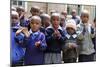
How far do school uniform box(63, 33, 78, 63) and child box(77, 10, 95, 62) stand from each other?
0.05 meters

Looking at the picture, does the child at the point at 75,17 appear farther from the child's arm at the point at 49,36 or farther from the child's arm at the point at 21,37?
Answer: the child's arm at the point at 21,37

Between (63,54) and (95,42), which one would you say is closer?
(63,54)

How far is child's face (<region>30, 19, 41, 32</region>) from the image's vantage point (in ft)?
4.74

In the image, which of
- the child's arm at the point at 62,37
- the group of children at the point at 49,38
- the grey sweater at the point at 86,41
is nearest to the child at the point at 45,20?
the group of children at the point at 49,38

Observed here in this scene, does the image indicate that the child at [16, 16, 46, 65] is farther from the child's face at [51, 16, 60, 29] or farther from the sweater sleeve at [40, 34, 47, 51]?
the child's face at [51, 16, 60, 29]

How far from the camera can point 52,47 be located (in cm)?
150

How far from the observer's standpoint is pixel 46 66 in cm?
148

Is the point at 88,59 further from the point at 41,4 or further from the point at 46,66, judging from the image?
the point at 41,4

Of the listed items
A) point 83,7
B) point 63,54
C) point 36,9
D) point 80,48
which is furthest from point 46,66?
point 83,7

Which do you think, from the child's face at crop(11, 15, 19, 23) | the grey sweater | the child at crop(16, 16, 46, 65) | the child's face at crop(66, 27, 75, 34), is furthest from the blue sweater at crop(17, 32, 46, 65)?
the grey sweater

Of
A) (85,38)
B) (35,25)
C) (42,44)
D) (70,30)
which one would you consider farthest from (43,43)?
(85,38)

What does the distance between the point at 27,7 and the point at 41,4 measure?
12 centimetres

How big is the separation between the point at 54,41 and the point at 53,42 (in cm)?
1
